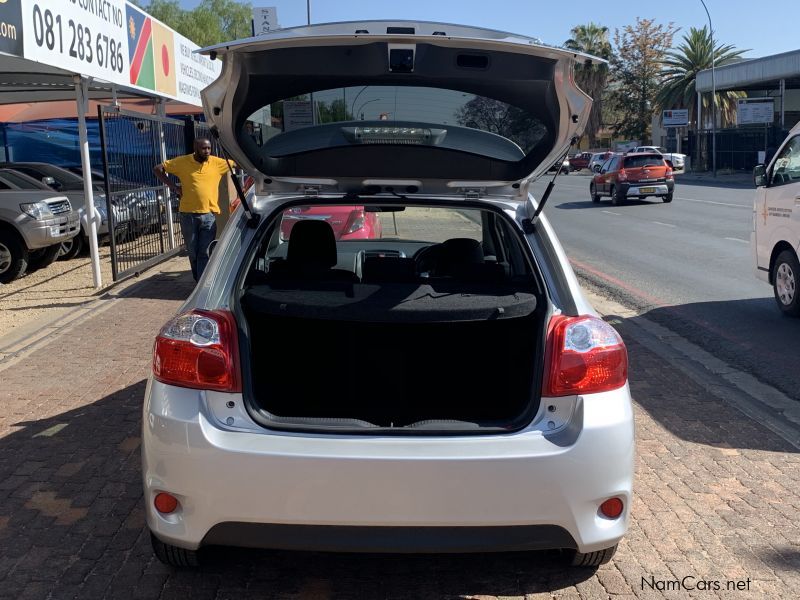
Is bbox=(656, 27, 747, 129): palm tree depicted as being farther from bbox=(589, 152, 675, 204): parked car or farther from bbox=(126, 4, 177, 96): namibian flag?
bbox=(126, 4, 177, 96): namibian flag

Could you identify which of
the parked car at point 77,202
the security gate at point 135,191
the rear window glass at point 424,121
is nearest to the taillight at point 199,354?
the rear window glass at point 424,121

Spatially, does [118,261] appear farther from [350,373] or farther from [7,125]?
[7,125]

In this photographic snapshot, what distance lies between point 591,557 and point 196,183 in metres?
7.50

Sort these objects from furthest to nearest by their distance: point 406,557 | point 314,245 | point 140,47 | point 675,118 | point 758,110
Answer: point 675,118 → point 758,110 → point 140,47 → point 314,245 → point 406,557

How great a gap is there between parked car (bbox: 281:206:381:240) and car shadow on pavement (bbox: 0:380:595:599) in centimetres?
460

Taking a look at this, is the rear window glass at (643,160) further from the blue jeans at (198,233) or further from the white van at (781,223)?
the blue jeans at (198,233)

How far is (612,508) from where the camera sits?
311 centimetres

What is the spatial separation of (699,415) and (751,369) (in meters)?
1.56

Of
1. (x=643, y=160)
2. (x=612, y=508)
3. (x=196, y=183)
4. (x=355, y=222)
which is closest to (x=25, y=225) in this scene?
(x=196, y=183)

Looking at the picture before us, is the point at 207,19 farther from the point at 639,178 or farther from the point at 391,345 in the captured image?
the point at 391,345

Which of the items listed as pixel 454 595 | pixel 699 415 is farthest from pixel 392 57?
pixel 699 415

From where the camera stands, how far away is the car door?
27.8ft

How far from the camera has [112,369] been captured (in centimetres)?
688

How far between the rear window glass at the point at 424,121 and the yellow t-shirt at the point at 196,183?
5.93 metres
